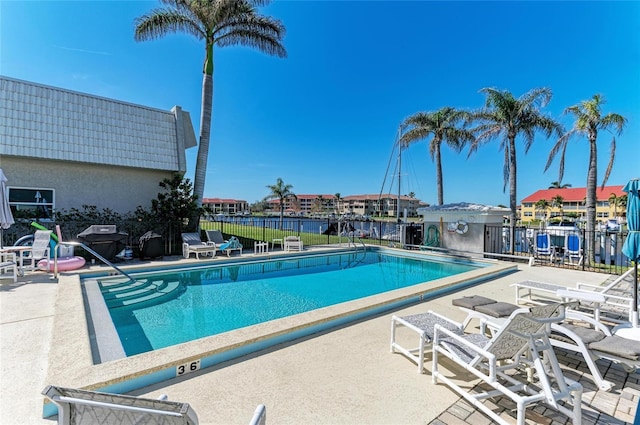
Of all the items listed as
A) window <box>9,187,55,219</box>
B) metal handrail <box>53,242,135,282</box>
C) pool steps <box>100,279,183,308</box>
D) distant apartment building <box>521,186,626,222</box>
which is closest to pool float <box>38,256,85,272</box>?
metal handrail <box>53,242,135,282</box>

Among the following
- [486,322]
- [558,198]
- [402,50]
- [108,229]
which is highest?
[402,50]

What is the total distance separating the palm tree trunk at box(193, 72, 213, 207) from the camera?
39.7ft

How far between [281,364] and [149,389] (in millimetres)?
1266

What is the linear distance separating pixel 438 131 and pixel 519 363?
1788 centimetres

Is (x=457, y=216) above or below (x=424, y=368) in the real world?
above

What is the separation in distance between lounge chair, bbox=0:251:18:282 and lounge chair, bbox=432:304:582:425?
8.27 meters

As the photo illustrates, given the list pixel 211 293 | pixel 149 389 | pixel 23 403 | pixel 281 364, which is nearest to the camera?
pixel 23 403

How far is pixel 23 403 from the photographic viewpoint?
2477 millimetres

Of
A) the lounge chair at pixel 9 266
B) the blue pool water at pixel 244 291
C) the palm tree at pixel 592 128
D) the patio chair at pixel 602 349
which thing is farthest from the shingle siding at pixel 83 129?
the palm tree at pixel 592 128

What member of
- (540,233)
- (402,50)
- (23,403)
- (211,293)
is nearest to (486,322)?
(23,403)

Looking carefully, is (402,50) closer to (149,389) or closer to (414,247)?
(414,247)

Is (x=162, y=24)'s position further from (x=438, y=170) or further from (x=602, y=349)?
(x=438, y=170)

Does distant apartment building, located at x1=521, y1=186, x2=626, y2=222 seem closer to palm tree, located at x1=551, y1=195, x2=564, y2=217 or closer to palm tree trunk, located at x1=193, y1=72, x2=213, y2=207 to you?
palm tree, located at x1=551, y1=195, x2=564, y2=217

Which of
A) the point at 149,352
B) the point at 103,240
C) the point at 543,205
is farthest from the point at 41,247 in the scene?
the point at 543,205
